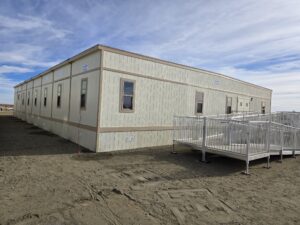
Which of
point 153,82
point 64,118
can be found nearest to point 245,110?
point 153,82

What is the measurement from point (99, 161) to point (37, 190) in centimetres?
291

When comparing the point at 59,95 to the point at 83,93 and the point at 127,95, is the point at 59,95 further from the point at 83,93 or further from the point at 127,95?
the point at 127,95

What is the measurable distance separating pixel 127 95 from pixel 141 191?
5.35 metres

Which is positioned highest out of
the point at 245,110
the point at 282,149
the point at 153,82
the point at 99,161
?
the point at 153,82

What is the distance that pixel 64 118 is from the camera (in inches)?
487

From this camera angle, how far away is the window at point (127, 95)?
9328 millimetres

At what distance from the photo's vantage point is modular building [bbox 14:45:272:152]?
891cm

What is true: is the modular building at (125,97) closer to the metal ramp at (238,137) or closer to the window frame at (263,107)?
the metal ramp at (238,137)

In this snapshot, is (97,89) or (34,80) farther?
(34,80)

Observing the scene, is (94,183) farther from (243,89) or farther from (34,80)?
(34,80)

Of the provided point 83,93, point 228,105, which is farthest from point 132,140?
point 228,105

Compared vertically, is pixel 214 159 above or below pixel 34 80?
below

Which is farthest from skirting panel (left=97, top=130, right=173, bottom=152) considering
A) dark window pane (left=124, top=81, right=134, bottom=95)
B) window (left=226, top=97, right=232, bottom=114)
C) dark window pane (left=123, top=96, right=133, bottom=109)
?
window (left=226, top=97, right=232, bottom=114)

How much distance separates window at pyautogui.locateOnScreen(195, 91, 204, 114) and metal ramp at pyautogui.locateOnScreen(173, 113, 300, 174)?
8.77 ft
